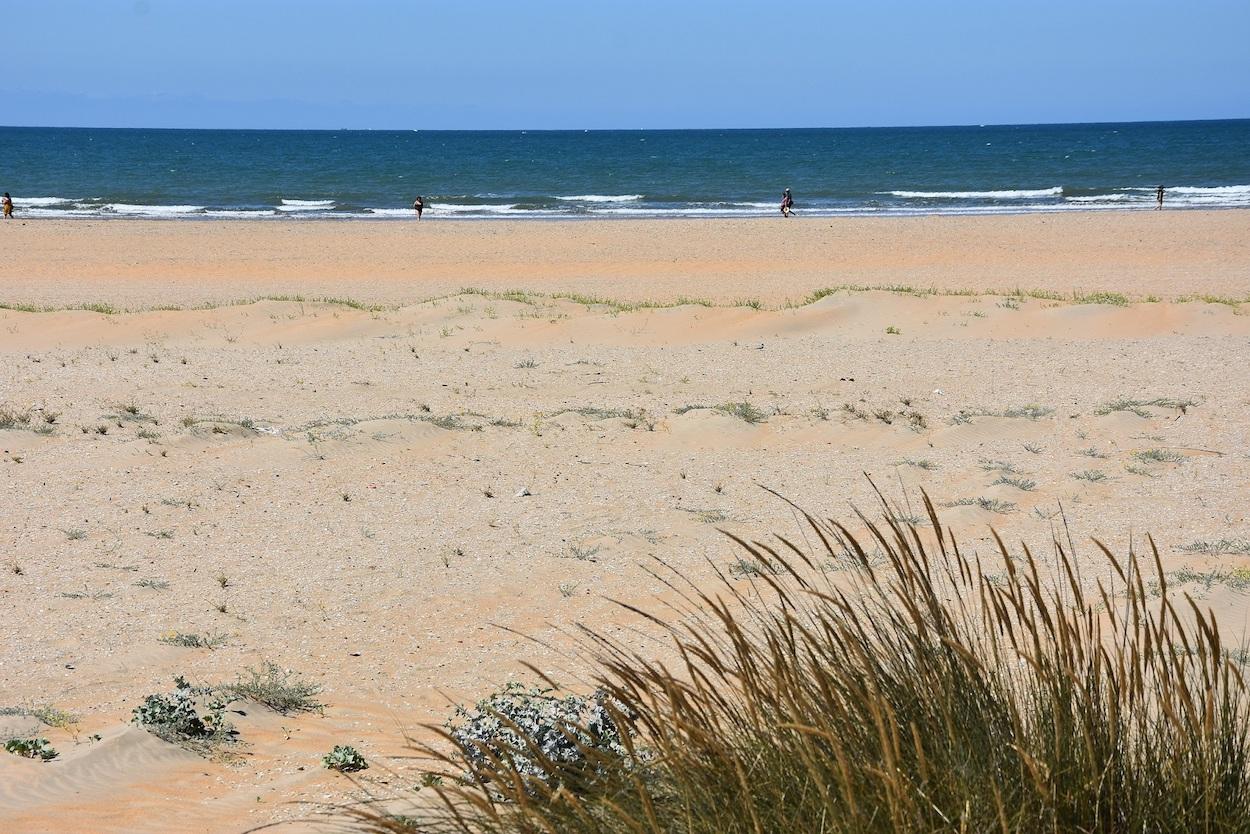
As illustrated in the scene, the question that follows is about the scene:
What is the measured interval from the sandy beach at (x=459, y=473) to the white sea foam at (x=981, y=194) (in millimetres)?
38035

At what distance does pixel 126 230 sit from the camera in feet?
122

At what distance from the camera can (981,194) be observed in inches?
2162

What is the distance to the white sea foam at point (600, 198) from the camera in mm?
54250

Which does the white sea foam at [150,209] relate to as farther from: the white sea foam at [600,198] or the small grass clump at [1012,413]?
the small grass clump at [1012,413]

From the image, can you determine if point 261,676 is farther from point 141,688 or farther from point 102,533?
point 102,533

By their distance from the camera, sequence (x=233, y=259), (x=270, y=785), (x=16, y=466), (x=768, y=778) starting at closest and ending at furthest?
(x=768, y=778) → (x=270, y=785) → (x=16, y=466) → (x=233, y=259)

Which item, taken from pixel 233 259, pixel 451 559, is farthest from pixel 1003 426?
pixel 233 259

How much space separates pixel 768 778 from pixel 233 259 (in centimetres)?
2956

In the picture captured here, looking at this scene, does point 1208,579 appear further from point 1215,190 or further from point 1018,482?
point 1215,190

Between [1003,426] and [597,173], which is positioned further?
[597,173]

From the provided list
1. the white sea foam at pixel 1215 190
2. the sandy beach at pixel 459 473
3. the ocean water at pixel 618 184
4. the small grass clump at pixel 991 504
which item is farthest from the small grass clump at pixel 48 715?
the white sea foam at pixel 1215 190

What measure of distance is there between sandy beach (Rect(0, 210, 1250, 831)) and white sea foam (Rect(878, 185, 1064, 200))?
38035 mm

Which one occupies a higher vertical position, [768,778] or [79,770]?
[768,778]

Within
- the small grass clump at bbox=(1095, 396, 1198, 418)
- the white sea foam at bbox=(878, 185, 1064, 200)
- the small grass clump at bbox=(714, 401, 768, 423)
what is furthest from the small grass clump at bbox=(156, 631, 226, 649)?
the white sea foam at bbox=(878, 185, 1064, 200)
